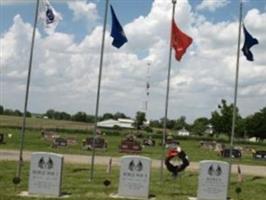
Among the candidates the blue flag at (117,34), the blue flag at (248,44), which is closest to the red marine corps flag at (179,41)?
the blue flag at (117,34)

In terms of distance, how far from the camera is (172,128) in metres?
182

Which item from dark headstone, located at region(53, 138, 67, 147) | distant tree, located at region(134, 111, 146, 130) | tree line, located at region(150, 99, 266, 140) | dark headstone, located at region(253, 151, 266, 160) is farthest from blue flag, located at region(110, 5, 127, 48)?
distant tree, located at region(134, 111, 146, 130)

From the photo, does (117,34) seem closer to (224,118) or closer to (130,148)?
(130,148)

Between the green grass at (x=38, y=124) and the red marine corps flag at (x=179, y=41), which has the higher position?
the red marine corps flag at (x=179, y=41)

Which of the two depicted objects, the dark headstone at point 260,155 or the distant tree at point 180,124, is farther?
the distant tree at point 180,124

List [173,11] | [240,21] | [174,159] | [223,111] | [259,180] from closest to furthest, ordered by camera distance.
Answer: [240,21] < [173,11] < [174,159] < [259,180] < [223,111]

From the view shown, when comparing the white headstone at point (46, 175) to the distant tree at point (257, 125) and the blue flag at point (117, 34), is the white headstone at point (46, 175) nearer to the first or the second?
the blue flag at point (117, 34)

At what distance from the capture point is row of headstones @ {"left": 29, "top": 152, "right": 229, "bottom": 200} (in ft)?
64.0

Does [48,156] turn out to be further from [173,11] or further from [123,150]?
[123,150]

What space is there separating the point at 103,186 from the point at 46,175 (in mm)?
2886

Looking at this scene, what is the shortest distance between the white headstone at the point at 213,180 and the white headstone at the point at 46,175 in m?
4.58

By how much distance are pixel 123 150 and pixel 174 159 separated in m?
22.2

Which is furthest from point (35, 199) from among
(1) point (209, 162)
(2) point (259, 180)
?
(2) point (259, 180)

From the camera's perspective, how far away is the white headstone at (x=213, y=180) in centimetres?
1994
